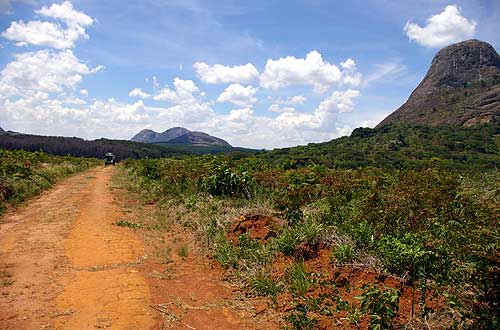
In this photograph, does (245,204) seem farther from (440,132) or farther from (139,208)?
(440,132)

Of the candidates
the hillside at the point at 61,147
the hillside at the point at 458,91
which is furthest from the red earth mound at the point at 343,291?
the hillside at the point at 458,91

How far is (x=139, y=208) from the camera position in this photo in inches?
490

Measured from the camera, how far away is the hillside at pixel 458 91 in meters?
78.5

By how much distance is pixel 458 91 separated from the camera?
3750 inches

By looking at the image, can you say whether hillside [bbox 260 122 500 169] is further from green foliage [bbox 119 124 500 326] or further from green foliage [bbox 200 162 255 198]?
green foliage [bbox 119 124 500 326]

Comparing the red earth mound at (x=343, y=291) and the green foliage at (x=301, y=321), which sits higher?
the red earth mound at (x=343, y=291)

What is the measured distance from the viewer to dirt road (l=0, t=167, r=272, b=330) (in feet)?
14.9

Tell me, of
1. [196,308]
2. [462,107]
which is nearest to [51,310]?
[196,308]

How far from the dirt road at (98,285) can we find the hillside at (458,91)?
8116 centimetres

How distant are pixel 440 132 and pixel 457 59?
53.8 metres

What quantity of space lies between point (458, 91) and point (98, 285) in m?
109

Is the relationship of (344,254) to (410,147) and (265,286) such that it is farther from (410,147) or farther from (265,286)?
(410,147)

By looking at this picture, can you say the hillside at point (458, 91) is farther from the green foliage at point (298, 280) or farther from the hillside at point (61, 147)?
the green foliage at point (298, 280)

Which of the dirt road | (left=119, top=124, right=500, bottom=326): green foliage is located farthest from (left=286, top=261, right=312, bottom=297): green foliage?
the dirt road
